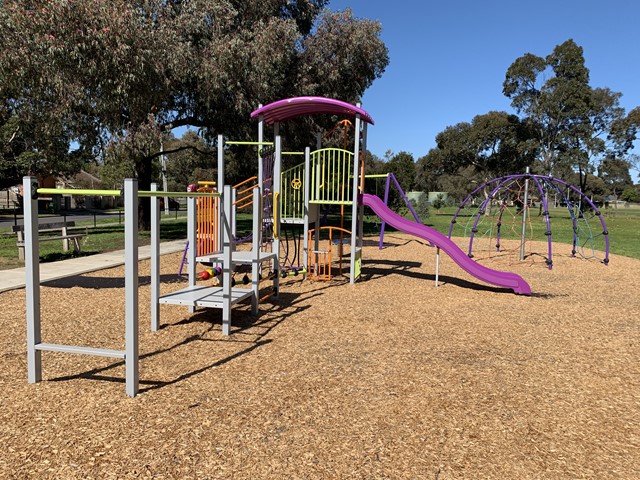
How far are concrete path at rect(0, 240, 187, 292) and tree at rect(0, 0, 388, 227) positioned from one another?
345 cm

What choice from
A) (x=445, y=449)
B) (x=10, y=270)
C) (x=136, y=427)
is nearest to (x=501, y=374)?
(x=445, y=449)

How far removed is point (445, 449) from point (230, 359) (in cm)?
240

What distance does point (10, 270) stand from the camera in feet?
30.5

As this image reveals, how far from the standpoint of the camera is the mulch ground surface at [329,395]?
2.89 m

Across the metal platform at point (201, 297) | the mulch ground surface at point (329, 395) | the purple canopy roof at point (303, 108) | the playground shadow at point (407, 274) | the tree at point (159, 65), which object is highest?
the tree at point (159, 65)

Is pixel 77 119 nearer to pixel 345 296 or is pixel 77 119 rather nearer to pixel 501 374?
pixel 345 296

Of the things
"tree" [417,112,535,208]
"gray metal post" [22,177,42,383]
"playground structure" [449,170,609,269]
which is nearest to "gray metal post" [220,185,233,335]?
"gray metal post" [22,177,42,383]

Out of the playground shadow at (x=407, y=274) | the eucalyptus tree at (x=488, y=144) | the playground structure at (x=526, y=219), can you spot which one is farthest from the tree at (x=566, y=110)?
the playground shadow at (x=407, y=274)

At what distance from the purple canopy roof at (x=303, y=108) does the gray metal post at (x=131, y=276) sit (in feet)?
18.4

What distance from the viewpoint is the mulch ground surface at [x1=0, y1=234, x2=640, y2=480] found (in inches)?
114

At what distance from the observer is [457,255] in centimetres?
898

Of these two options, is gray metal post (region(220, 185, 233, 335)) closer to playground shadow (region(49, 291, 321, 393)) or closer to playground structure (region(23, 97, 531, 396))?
playground structure (region(23, 97, 531, 396))

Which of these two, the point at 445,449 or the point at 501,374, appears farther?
the point at 501,374

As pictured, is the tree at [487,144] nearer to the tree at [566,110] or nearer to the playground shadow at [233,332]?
the tree at [566,110]
